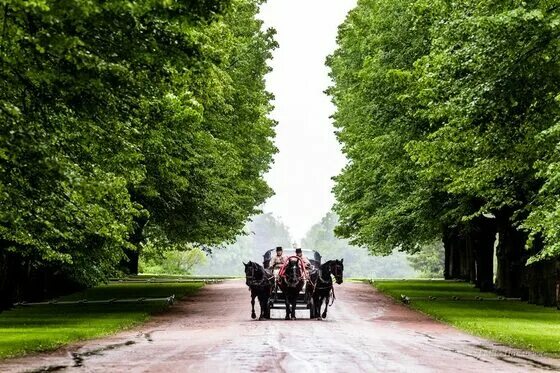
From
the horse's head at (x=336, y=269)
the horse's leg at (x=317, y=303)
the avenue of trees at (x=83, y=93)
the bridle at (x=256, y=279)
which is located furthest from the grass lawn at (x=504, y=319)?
the avenue of trees at (x=83, y=93)

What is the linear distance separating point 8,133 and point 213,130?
27.9 m

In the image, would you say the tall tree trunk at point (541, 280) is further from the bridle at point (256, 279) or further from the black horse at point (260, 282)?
the bridle at point (256, 279)

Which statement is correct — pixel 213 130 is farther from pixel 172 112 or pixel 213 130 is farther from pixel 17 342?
pixel 17 342

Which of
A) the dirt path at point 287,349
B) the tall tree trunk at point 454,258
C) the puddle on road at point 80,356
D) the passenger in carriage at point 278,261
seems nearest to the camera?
the dirt path at point 287,349

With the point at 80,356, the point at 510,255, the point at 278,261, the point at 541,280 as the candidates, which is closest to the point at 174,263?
the point at 510,255

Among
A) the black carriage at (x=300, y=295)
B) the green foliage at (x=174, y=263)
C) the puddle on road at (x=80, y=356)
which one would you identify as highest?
the green foliage at (x=174, y=263)

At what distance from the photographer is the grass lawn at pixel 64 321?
921 inches

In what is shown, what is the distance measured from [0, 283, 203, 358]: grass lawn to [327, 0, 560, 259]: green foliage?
1120 cm

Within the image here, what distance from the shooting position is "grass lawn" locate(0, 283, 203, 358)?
76.7 feet

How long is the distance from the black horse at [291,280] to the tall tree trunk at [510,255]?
16924mm

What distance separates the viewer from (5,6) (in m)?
15.4

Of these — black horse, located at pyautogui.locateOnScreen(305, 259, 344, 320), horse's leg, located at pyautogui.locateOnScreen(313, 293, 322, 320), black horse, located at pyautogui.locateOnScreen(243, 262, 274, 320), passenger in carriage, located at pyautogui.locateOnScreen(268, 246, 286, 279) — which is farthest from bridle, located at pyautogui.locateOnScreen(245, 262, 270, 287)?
horse's leg, located at pyautogui.locateOnScreen(313, 293, 322, 320)

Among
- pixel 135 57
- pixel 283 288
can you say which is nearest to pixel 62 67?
pixel 135 57

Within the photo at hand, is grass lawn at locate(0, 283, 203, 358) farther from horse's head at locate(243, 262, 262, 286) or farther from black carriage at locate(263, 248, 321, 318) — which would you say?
black carriage at locate(263, 248, 321, 318)
